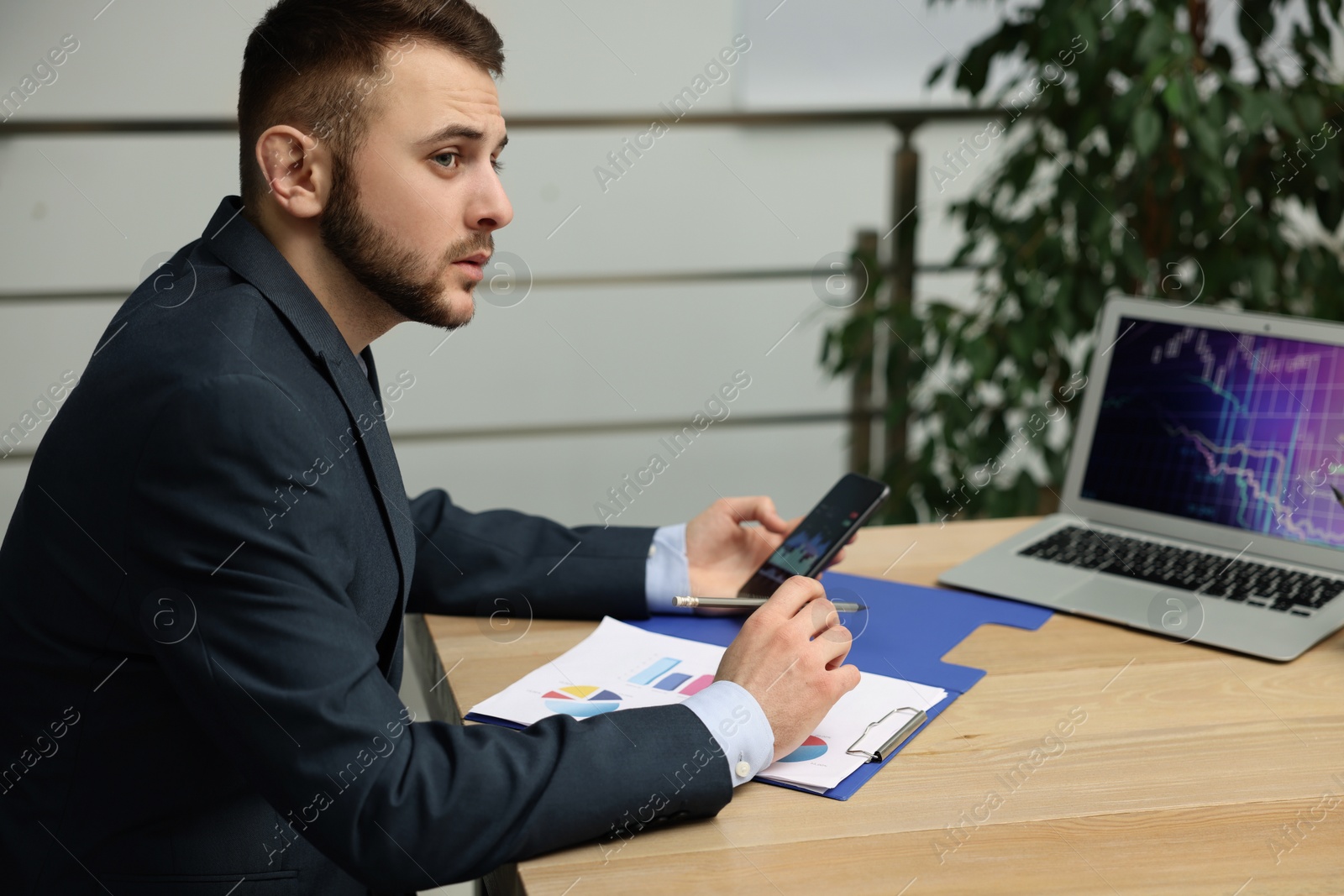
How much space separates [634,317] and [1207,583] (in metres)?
2.05

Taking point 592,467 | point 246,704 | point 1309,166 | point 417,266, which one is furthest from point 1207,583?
point 592,467

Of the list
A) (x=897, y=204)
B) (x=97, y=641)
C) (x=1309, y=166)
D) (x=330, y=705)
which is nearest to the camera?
(x=330, y=705)

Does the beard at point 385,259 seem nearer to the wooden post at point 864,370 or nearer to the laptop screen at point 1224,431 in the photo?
the laptop screen at point 1224,431

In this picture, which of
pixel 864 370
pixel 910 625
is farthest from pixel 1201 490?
pixel 864 370

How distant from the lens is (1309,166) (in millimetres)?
2121

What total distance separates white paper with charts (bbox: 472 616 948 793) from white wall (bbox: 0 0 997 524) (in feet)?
5.69

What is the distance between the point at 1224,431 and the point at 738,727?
0.75m

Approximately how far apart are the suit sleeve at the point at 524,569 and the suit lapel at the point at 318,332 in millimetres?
242

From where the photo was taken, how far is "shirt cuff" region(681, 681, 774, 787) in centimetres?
92

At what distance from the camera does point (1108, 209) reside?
7.28 ft

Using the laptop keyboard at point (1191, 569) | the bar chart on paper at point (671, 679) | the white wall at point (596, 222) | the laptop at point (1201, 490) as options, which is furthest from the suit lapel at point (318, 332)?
the white wall at point (596, 222)

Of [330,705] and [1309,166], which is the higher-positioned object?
[1309,166]

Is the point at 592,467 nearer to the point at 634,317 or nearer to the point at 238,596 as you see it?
the point at 634,317

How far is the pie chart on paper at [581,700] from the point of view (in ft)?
3.46
